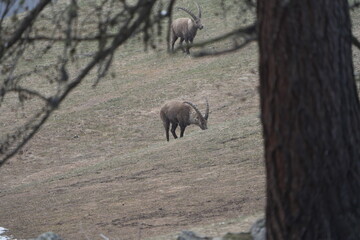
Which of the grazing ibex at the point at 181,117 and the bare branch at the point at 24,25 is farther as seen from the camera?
the grazing ibex at the point at 181,117

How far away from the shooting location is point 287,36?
5.18 m

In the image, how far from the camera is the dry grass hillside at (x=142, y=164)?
13.3 meters

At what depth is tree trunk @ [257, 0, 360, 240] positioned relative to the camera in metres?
5.18

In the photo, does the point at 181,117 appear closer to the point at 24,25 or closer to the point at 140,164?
the point at 140,164

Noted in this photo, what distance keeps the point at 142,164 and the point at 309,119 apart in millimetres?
13851

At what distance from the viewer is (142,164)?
18953 mm

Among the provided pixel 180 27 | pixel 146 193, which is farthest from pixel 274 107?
pixel 180 27

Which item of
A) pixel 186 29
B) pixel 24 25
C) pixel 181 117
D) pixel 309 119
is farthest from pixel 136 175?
pixel 186 29

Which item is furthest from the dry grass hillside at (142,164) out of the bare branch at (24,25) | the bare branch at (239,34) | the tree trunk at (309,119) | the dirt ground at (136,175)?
the tree trunk at (309,119)

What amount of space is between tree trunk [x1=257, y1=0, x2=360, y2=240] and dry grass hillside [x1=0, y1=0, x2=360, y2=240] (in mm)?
1042

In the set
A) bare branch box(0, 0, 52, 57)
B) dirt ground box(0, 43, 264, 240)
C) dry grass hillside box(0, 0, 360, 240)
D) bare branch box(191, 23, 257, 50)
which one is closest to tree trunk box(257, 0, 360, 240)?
bare branch box(191, 23, 257, 50)

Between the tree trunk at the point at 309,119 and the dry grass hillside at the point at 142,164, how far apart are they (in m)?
1.04

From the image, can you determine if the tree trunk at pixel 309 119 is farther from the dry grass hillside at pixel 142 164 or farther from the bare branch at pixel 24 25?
the bare branch at pixel 24 25

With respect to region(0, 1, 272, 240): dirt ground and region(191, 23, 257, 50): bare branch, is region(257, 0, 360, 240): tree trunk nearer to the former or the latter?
region(191, 23, 257, 50): bare branch
